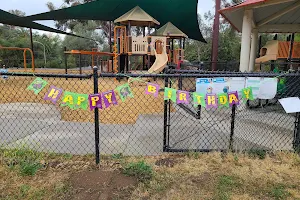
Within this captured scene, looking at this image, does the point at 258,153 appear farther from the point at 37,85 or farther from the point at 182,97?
the point at 37,85

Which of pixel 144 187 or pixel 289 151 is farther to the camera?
pixel 289 151

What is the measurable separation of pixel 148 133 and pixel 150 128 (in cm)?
32

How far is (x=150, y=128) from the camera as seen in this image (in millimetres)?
4797

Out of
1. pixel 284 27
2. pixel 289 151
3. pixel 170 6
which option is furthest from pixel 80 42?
pixel 289 151

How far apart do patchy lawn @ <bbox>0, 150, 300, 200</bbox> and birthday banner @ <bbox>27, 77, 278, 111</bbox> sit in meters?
0.79

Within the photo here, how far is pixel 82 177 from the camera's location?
114 inches

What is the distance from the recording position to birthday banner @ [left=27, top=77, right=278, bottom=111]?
295cm

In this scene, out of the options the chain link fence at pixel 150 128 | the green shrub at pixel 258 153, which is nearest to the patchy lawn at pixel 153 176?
the green shrub at pixel 258 153

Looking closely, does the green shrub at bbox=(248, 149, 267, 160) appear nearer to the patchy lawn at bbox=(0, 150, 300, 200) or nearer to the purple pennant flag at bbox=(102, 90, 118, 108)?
the patchy lawn at bbox=(0, 150, 300, 200)

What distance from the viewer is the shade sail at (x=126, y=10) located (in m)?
12.0

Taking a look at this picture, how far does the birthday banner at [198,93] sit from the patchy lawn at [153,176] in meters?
0.79

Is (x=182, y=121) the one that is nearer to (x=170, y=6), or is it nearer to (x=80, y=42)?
(x=170, y=6)

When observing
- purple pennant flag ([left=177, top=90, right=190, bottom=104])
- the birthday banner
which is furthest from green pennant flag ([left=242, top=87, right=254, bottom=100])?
purple pennant flag ([left=177, top=90, right=190, bottom=104])

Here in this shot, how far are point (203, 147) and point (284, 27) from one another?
26.6 feet
